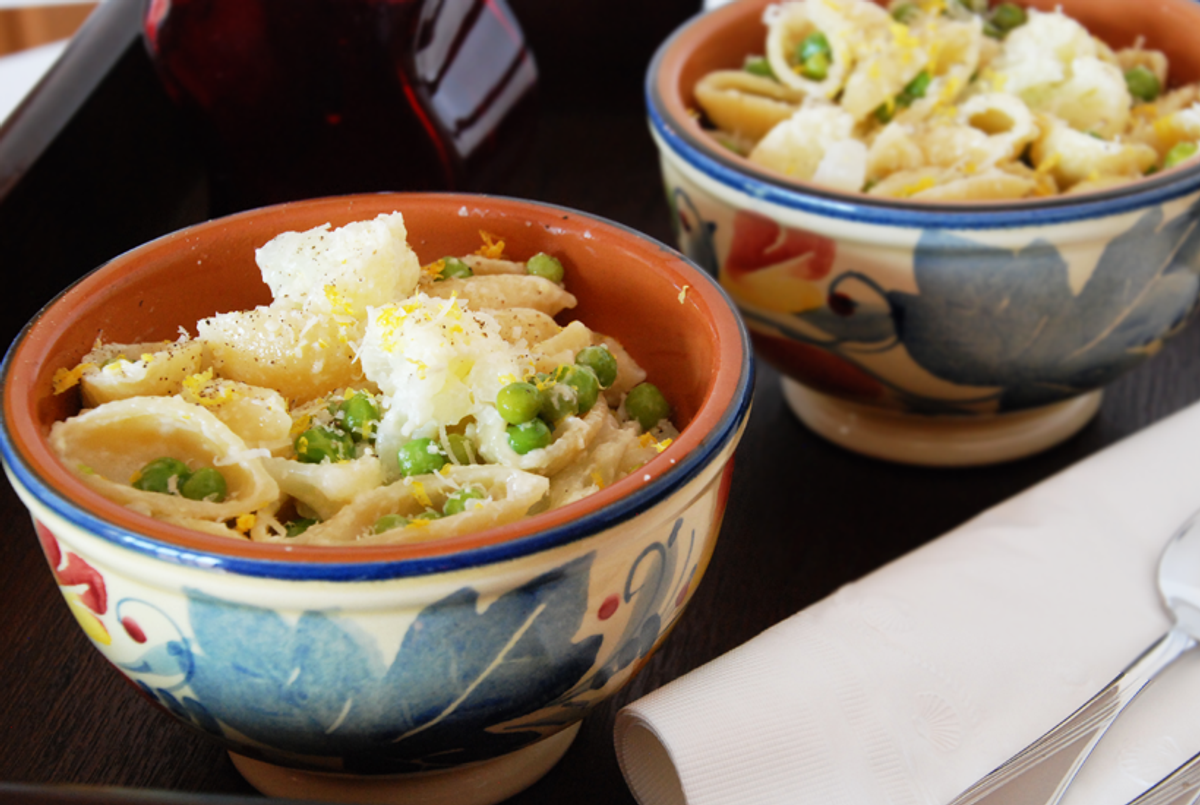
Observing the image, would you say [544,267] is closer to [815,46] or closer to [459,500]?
[459,500]

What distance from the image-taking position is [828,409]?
141 centimetres

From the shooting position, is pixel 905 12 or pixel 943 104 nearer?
pixel 943 104

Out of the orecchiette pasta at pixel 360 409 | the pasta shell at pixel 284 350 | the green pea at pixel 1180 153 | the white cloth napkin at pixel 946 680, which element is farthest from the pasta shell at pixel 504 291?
the green pea at pixel 1180 153

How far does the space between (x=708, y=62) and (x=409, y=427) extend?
848mm

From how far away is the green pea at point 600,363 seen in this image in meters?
0.97

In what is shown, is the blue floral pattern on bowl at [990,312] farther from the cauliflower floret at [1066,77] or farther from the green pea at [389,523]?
the green pea at [389,523]

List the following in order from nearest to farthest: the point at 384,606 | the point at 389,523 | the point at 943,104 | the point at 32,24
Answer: the point at 384,606
the point at 389,523
the point at 943,104
the point at 32,24

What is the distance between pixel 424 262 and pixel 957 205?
1.69 feet

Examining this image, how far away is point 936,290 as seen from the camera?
118 centimetres

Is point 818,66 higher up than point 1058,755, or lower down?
higher up

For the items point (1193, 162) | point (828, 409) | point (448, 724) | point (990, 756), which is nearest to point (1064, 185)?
point (1193, 162)

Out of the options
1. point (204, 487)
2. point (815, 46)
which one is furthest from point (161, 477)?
point (815, 46)

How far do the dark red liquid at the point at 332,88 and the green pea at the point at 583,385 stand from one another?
0.52 m

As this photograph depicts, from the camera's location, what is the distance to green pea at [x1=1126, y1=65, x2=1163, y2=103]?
1463mm
